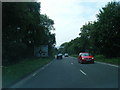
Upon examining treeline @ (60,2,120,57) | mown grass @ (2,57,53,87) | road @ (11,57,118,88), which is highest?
treeline @ (60,2,120,57)

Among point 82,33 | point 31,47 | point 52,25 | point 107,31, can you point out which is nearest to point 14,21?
point 107,31

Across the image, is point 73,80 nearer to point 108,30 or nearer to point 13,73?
point 13,73

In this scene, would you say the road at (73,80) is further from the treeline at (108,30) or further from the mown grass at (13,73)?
the treeline at (108,30)

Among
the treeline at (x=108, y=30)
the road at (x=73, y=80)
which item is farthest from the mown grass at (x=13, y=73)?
the treeline at (x=108, y=30)

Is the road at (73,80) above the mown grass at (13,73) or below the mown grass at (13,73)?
below

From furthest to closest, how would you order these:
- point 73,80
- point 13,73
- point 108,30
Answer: point 108,30 → point 13,73 → point 73,80

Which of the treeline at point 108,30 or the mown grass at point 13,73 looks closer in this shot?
the mown grass at point 13,73

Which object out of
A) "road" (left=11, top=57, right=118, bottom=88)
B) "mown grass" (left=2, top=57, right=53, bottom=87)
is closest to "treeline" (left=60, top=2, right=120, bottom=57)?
"mown grass" (left=2, top=57, right=53, bottom=87)

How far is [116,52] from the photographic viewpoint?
162ft

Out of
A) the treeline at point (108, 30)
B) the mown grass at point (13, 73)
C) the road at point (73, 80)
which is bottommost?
the road at point (73, 80)

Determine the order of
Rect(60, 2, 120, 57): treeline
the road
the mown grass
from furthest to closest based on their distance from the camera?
1. Rect(60, 2, 120, 57): treeline
2. the mown grass
3. the road

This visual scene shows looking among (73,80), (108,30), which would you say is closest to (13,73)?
(73,80)

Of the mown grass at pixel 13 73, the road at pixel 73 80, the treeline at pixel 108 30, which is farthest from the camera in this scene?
the treeline at pixel 108 30

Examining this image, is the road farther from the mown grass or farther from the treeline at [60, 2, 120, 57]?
the treeline at [60, 2, 120, 57]
